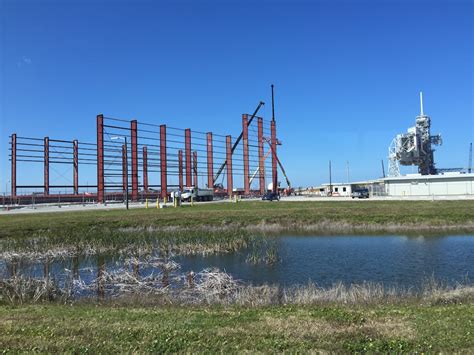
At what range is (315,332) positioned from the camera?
7508 millimetres

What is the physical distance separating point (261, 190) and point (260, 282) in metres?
97.6

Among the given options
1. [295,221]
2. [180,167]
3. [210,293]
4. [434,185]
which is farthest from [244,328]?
[180,167]

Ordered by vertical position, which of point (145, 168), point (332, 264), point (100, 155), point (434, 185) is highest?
point (100, 155)

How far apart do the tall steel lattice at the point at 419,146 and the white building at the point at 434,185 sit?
34.2 metres

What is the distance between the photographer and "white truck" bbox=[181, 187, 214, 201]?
81.2 meters

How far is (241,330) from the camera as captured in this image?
773cm

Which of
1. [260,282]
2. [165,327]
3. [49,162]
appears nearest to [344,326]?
[165,327]

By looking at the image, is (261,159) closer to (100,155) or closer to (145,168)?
(145,168)

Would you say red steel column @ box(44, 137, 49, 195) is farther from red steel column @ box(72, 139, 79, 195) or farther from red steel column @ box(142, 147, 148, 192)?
red steel column @ box(142, 147, 148, 192)

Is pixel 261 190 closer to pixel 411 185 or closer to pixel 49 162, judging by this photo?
Answer: pixel 411 185

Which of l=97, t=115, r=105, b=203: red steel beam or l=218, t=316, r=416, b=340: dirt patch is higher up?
l=97, t=115, r=105, b=203: red steel beam

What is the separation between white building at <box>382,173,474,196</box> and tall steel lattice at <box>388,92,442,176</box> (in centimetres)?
3418

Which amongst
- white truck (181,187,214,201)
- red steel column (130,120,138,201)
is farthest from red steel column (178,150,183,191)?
white truck (181,187,214,201)

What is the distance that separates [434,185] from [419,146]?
41629 millimetres
